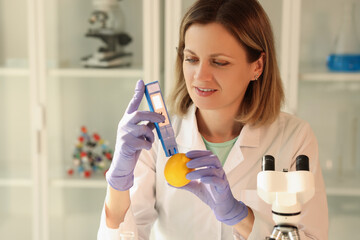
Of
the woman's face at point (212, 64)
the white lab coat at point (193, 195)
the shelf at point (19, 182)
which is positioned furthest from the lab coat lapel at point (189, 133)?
the shelf at point (19, 182)

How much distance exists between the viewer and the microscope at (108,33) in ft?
7.47

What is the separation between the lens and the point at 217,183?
3.71ft

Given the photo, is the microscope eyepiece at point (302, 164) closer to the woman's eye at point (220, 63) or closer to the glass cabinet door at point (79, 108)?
the woman's eye at point (220, 63)

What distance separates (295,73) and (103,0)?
925 mm

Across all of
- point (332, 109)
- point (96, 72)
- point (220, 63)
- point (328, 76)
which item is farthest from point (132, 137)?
point (332, 109)

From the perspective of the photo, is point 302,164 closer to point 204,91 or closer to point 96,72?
point 204,91

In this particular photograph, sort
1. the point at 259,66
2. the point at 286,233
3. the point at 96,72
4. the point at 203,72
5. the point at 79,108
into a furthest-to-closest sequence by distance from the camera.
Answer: the point at 79,108 → the point at 96,72 → the point at 259,66 → the point at 203,72 → the point at 286,233

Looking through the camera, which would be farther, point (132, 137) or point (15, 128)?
point (15, 128)

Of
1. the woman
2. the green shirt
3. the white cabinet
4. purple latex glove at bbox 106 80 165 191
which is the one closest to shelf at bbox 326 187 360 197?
the woman

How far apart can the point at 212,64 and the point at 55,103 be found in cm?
118

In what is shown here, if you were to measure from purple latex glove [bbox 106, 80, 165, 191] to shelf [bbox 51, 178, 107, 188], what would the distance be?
41.1 inches

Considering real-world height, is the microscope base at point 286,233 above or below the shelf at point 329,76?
below

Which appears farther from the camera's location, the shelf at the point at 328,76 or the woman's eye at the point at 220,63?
the shelf at the point at 328,76

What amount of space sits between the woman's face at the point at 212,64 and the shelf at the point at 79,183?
1.05 meters
